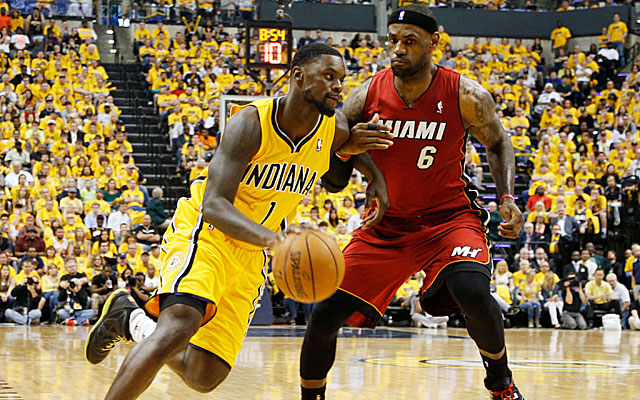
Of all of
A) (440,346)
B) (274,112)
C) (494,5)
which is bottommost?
(440,346)

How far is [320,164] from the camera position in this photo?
464 centimetres

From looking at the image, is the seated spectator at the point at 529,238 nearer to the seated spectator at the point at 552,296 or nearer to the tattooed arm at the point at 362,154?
the seated spectator at the point at 552,296

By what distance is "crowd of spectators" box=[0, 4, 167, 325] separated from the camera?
534 inches

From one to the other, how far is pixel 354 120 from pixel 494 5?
21.3m

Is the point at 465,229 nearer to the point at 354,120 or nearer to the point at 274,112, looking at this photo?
the point at 354,120

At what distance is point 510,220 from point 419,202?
53 cm

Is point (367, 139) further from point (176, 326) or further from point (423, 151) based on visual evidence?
point (176, 326)

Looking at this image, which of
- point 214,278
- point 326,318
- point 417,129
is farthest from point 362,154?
point 214,278

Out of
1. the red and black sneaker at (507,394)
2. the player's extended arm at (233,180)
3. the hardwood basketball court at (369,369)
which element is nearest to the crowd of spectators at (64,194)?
the hardwood basketball court at (369,369)

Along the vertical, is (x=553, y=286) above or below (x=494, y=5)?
below

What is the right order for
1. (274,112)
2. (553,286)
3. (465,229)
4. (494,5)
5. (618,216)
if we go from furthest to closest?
(494,5)
(618,216)
(553,286)
(465,229)
(274,112)

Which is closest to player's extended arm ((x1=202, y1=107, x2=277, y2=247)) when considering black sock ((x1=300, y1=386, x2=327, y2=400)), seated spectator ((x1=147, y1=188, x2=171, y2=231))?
black sock ((x1=300, y1=386, x2=327, y2=400))

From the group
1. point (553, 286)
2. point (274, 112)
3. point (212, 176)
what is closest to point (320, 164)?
point (274, 112)

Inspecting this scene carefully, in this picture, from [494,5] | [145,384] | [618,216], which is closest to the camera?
[145,384]
